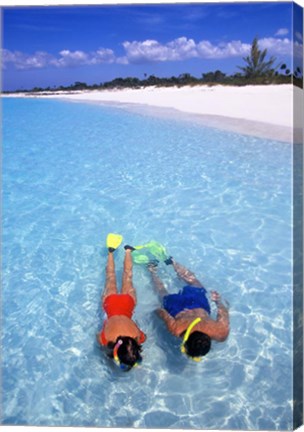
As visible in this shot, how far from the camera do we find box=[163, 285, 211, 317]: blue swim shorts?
3.90 meters

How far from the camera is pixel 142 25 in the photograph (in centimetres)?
646

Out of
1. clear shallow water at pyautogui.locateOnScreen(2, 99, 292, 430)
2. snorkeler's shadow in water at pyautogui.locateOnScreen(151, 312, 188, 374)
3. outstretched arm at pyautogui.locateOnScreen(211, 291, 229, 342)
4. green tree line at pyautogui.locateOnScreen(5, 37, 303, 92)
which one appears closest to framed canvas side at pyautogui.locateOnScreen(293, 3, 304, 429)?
clear shallow water at pyautogui.locateOnScreen(2, 99, 292, 430)

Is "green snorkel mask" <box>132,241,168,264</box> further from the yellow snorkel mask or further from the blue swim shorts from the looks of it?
the yellow snorkel mask

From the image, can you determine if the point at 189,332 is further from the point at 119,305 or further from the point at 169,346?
the point at 119,305

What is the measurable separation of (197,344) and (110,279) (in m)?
1.72

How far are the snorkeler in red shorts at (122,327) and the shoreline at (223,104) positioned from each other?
2.84 metres

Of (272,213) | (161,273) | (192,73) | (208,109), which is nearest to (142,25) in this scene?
(272,213)

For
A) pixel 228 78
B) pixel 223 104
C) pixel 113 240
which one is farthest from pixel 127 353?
pixel 228 78

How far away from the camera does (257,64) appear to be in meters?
17.5

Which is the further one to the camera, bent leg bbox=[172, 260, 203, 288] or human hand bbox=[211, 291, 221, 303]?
bent leg bbox=[172, 260, 203, 288]

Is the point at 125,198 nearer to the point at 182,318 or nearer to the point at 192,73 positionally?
the point at 182,318

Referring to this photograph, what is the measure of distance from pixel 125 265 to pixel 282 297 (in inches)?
73.5

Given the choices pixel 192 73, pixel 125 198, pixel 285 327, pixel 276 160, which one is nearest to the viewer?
pixel 285 327

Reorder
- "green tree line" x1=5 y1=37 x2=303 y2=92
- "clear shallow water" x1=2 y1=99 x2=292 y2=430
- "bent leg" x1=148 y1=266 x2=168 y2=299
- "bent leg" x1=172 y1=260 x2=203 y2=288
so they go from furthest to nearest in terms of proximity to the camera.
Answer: "green tree line" x1=5 y1=37 x2=303 y2=92, "bent leg" x1=172 y1=260 x2=203 y2=288, "bent leg" x1=148 y1=266 x2=168 y2=299, "clear shallow water" x1=2 y1=99 x2=292 y2=430
